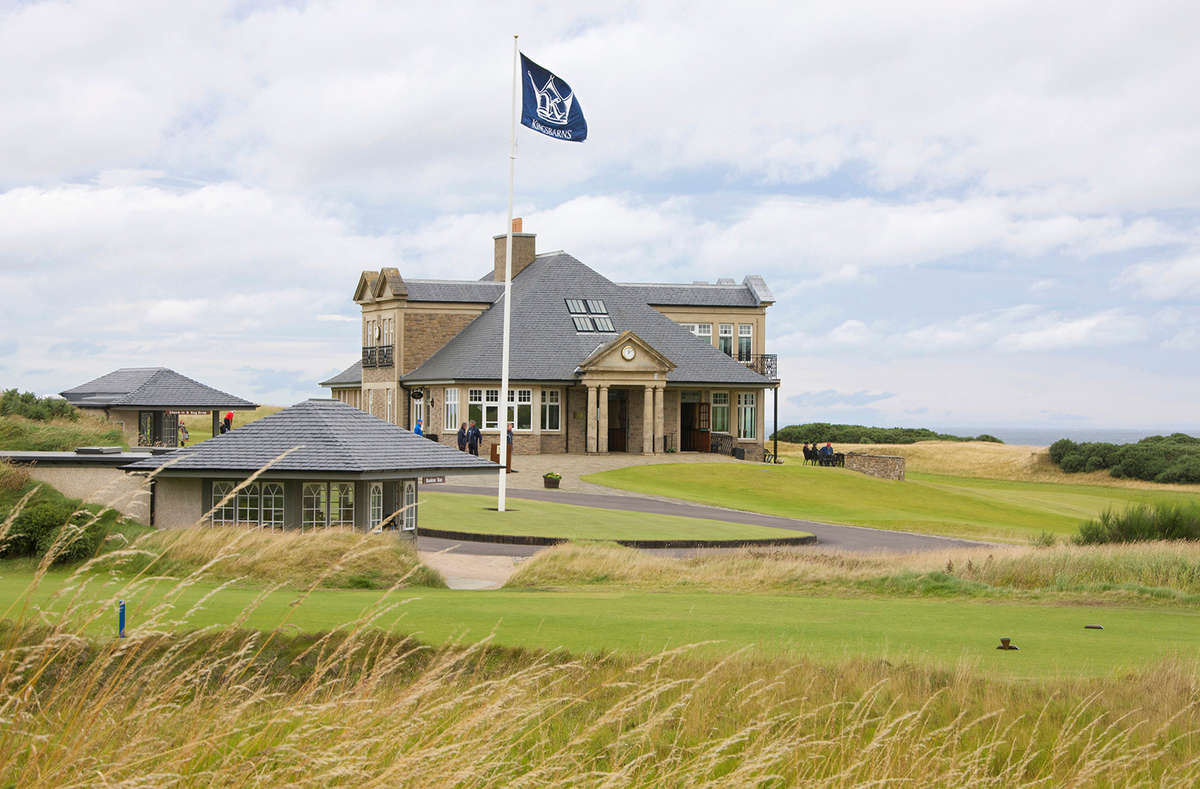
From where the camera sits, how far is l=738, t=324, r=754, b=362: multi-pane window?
6481 centimetres

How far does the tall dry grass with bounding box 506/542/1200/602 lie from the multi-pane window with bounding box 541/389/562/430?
31127mm

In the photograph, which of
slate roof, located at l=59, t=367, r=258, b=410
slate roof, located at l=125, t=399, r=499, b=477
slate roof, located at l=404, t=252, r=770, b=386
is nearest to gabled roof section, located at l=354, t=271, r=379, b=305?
slate roof, located at l=404, t=252, r=770, b=386

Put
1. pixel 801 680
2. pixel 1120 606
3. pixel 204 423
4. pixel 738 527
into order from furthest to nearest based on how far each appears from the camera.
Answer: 1. pixel 204 423
2. pixel 738 527
3. pixel 1120 606
4. pixel 801 680

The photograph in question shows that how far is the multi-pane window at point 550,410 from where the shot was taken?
54.9 meters

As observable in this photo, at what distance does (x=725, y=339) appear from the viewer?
6494cm

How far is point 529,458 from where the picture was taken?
170ft

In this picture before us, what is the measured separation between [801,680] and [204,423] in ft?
273

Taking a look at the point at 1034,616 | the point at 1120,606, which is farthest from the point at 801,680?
the point at 1120,606

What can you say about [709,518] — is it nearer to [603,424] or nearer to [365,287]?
[603,424]

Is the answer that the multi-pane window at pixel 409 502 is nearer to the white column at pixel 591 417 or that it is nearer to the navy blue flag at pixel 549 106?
the navy blue flag at pixel 549 106

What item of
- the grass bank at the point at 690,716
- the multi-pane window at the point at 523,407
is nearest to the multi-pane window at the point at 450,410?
the multi-pane window at the point at 523,407

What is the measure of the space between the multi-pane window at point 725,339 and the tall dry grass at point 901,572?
41204 millimetres

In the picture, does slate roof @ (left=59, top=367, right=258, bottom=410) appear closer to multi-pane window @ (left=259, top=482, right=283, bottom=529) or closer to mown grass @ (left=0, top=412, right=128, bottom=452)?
mown grass @ (left=0, top=412, right=128, bottom=452)

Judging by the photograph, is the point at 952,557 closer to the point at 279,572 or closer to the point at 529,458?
the point at 279,572
